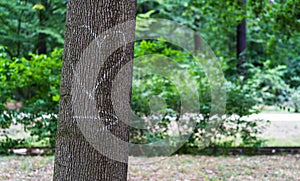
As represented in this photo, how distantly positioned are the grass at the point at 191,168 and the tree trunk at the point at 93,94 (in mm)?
2292

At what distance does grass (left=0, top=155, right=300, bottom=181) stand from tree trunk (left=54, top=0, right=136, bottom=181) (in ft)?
7.52

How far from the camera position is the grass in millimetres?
5262

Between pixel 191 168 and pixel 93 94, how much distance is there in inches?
133

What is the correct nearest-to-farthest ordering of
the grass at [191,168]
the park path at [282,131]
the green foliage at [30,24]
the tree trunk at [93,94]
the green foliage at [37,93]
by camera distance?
1. the tree trunk at [93,94]
2. the grass at [191,168]
3. the green foliage at [37,93]
4. the park path at [282,131]
5. the green foliage at [30,24]

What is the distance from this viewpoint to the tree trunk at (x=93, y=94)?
111 inches

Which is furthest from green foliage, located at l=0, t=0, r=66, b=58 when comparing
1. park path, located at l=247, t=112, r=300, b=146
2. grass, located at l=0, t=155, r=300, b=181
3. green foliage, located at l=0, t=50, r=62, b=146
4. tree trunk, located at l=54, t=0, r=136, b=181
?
tree trunk, located at l=54, t=0, r=136, b=181

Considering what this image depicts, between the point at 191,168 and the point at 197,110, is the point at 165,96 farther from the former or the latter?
the point at 191,168

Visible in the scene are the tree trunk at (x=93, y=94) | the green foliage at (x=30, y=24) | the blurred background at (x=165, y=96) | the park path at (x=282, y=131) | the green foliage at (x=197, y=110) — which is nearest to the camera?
the tree trunk at (x=93, y=94)

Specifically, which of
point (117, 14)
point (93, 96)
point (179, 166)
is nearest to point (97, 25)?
point (117, 14)

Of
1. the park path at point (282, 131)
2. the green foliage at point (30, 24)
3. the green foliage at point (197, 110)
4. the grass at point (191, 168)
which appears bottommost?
the grass at point (191, 168)

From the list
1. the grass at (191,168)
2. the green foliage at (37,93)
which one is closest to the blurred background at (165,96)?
the green foliage at (37,93)

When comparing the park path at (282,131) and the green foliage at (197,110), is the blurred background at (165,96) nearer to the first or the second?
the green foliage at (197,110)

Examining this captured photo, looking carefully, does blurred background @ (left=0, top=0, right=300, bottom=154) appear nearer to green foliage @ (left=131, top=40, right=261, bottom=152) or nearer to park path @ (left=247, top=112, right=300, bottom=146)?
green foliage @ (left=131, top=40, right=261, bottom=152)

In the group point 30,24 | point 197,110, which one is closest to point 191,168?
point 197,110
